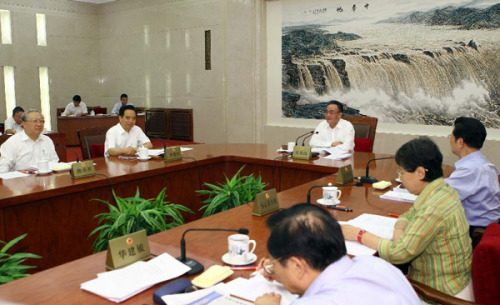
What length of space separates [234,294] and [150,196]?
2.08 m

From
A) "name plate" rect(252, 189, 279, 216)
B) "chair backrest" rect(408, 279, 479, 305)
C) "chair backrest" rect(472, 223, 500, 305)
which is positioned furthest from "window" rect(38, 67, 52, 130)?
"chair backrest" rect(472, 223, 500, 305)

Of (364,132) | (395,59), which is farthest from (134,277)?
(395,59)

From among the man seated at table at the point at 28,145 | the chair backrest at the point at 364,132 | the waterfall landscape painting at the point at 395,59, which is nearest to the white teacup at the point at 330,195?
the chair backrest at the point at 364,132

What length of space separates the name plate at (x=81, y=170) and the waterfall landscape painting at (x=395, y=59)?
→ 4.38 m

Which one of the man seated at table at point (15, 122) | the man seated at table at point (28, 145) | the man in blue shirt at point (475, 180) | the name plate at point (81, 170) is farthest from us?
the man seated at table at point (15, 122)

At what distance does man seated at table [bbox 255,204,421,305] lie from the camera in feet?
2.90

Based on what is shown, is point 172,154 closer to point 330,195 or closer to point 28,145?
point 28,145

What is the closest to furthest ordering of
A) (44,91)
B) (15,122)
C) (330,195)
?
1. (330,195)
2. (15,122)
3. (44,91)

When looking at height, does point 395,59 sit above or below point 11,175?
above

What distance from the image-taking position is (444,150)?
18.4 feet

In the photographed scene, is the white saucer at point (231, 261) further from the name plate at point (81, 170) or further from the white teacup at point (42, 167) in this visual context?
the white teacup at point (42, 167)

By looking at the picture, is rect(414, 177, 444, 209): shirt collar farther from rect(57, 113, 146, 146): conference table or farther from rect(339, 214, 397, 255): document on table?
rect(57, 113, 146, 146): conference table

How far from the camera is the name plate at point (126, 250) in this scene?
148 centimetres

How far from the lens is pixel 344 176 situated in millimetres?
2707
